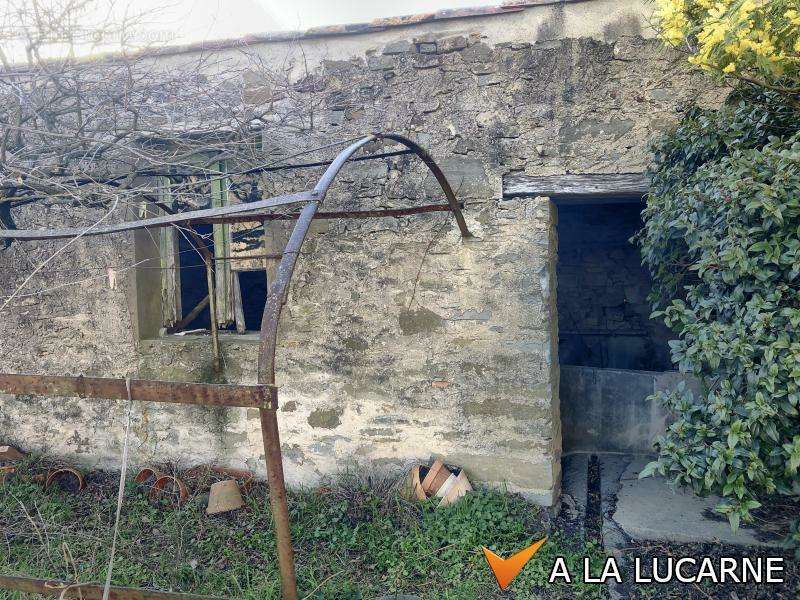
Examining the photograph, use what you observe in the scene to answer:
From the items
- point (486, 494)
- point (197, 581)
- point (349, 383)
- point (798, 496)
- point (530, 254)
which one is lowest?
point (197, 581)

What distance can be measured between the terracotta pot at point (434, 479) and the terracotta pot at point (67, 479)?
8.47 ft

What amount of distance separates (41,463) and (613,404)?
4.69m

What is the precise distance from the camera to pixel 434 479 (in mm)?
3949

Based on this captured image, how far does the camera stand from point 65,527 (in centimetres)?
386

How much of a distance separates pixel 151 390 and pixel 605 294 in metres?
6.08

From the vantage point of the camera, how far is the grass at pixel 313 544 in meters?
3.30

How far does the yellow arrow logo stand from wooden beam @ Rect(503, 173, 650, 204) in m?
2.14

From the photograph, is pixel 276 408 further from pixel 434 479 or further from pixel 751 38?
pixel 751 38

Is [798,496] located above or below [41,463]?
above

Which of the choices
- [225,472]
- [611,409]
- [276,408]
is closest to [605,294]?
[611,409]

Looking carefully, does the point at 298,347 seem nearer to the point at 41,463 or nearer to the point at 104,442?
the point at 104,442

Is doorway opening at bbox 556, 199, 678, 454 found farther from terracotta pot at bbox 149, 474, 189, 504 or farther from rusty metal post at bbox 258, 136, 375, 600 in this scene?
rusty metal post at bbox 258, 136, 375, 600

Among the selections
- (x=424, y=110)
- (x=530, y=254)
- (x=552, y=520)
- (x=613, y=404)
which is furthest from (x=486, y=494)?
(x=424, y=110)

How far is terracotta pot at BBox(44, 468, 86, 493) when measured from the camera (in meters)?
4.46
